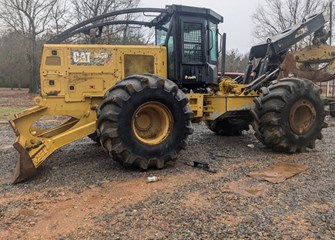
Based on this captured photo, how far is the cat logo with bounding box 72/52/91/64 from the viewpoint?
261 inches

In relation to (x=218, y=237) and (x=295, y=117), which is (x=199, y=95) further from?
(x=218, y=237)

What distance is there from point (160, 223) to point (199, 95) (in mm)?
3753

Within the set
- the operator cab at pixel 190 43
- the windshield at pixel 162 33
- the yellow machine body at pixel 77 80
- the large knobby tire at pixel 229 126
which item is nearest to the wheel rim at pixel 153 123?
the yellow machine body at pixel 77 80

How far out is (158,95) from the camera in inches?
239

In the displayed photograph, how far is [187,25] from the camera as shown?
24.0 ft

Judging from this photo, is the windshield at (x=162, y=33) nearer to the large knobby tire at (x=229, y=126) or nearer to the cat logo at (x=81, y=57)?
the cat logo at (x=81, y=57)

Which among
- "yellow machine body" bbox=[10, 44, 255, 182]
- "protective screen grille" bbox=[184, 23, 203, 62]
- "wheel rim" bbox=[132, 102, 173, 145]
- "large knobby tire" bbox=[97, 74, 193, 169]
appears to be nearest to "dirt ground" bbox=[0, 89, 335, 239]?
"large knobby tire" bbox=[97, 74, 193, 169]

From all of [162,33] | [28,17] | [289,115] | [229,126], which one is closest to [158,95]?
[162,33]

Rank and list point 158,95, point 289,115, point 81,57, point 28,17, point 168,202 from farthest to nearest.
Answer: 1. point 28,17
2. point 289,115
3. point 81,57
4. point 158,95
5. point 168,202

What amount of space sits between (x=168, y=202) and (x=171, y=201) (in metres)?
0.05

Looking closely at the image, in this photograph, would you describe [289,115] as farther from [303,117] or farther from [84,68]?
[84,68]

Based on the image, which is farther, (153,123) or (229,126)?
(229,126)

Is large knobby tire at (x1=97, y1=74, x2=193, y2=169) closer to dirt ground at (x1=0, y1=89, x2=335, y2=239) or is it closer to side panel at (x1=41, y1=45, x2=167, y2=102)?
dirt ground at (x1=0, y1=89, x2=335, y2=239)

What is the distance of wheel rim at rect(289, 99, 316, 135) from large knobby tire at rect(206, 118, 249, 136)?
177 centimetres
